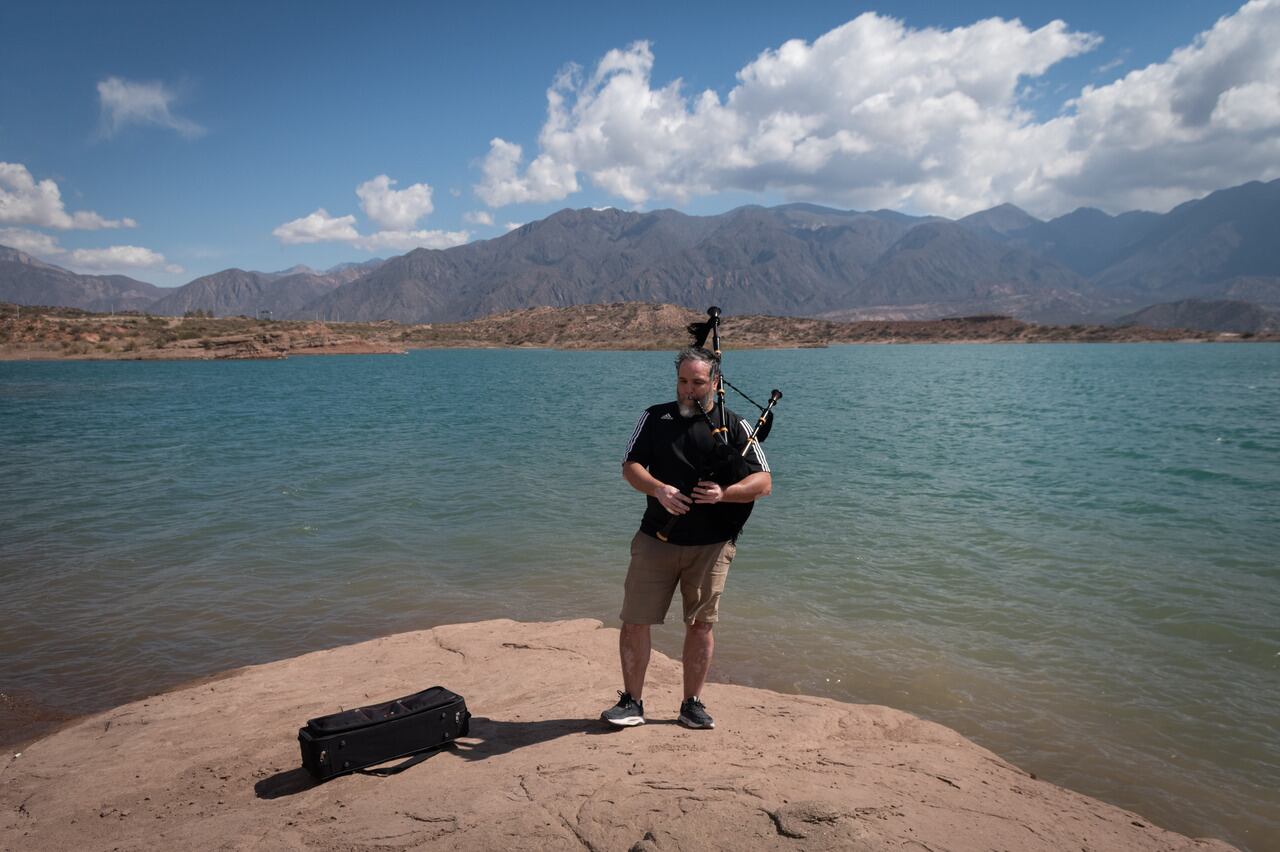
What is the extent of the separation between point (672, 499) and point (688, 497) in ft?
0.48

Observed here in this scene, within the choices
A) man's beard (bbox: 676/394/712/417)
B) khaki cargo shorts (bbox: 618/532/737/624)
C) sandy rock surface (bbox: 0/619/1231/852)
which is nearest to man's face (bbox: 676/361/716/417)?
man's beard (bbox: 676/394/712/417)

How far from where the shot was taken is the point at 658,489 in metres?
4.80

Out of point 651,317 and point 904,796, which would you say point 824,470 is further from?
point 651,317

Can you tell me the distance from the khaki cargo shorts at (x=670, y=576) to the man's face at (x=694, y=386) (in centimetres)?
94

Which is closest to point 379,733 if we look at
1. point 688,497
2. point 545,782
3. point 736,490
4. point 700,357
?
point 545,782

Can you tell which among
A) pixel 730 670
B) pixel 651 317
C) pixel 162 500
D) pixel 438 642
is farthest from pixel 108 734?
pixel 651 317

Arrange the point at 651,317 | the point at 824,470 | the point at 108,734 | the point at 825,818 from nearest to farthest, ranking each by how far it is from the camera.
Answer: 1. the point at 825,818
2. the point at 108,734
3. the point at 824,470
4. the point at 651,317

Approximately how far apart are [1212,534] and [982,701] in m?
8.42

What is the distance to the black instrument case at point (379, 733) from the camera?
4.65m

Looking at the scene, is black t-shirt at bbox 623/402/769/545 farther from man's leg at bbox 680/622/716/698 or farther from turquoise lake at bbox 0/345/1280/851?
turquoise lake at bbox 0/345/1280/851

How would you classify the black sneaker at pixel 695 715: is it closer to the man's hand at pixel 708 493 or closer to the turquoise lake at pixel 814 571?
the turquoise lake at pixel 814 571

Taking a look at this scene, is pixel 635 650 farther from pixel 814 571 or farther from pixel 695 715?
pixel 814 571

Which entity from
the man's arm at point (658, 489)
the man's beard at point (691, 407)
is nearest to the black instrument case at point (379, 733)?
the man's arm at point (658, 489)

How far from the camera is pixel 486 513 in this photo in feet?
47.5
